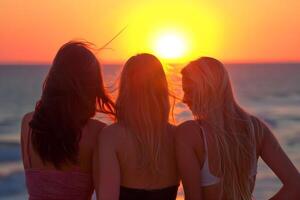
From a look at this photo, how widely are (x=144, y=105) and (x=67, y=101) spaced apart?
0.39 meters

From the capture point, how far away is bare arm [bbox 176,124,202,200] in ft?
10.1

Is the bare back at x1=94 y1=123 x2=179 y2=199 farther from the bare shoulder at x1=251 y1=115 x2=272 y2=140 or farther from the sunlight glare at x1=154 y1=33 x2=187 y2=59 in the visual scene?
the sunlight glare at x1=154 y1=33 x2=187 y2=59

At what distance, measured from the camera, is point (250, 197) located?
3189mm

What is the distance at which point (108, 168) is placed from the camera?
309cm

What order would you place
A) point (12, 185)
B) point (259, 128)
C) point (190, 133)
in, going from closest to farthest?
point (190, 133)
point (259, 128)
point (12, 185)

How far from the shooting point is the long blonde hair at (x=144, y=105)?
3127 millimetres

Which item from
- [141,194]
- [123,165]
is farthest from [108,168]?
[141,194]

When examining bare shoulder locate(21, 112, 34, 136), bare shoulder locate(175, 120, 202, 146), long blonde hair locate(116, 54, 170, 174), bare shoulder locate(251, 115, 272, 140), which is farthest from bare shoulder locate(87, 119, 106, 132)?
bare shoulder locate(251, 115, 272, 140)

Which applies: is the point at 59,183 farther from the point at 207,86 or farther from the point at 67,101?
the point at 207,86

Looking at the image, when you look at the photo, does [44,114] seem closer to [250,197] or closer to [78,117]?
[78,117]

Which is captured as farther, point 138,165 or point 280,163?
point 280,163

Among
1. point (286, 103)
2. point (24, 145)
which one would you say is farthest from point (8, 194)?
point (286, 103)

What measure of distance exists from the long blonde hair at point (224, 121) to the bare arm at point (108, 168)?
0.44 m

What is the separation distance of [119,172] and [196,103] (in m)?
0.51
